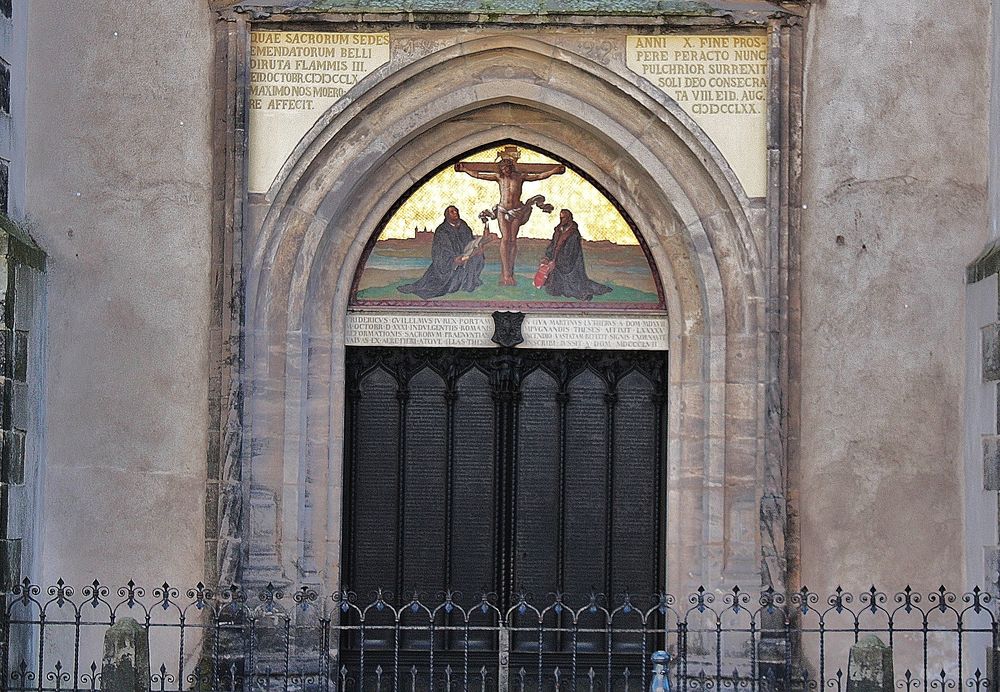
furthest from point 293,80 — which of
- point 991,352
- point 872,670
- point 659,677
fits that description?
point 872,670

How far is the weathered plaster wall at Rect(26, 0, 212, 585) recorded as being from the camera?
10.6 metres

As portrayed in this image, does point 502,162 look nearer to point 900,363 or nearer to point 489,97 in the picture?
point 489,97

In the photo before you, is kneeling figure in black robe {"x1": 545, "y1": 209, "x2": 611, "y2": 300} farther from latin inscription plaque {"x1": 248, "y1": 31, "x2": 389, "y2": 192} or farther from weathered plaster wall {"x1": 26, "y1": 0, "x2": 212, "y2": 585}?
weathered plaster wall {"x1": 26, "y1": 0, "x2": 212, "y2": 585}

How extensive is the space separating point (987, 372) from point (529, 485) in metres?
3.23

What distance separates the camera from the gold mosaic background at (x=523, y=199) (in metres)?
11.3

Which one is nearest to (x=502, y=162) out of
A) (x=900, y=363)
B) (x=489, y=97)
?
(x=489, y=97)

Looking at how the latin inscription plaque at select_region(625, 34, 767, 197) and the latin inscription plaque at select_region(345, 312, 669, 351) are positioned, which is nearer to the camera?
the latin inscription plaque at select_region(625, 34, 767, 197)

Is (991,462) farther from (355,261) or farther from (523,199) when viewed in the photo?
(355,261)

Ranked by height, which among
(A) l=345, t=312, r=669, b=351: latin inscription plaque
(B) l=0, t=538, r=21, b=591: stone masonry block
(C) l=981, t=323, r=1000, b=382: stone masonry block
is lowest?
(B) l=0, t=538, r=21, b=591: stone masonry block

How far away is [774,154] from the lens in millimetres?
10562

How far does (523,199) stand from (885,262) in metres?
2.56

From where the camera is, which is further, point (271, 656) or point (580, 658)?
point (580, 658)

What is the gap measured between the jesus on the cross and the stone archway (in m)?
0.43

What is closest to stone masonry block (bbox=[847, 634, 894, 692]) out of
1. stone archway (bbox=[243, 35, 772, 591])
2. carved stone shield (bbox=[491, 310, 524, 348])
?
stone archway (bbox=[243, 35, 772, 591])
